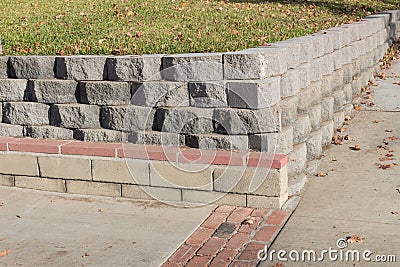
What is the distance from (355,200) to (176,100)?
1873 mm

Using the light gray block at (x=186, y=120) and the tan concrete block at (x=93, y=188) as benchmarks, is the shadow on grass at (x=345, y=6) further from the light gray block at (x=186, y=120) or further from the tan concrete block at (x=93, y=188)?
the tan concrete block at (x=93, y=188)

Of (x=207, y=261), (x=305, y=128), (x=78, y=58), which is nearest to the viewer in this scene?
(x=207, y=261)

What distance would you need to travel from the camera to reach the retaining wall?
6.06 meters

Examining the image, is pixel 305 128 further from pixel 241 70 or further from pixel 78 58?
pixel 78 58

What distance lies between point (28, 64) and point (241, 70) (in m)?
2.17

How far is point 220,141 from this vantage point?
6.18m

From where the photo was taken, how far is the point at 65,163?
6500mm

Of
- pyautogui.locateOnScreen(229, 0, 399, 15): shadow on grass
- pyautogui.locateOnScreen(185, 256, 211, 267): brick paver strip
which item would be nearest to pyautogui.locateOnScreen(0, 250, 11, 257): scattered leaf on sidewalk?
pyautogui.locateOnScreen(185, 256, 211, 267): brick paver strip

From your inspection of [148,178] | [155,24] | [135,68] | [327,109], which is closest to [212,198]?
[148,178]

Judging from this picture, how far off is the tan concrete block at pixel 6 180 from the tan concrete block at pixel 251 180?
6.94 ft

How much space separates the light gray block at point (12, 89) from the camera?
6770mm

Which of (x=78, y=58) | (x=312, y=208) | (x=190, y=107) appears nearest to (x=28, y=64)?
(x=78, y=58)

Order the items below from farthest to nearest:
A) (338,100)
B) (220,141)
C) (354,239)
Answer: (338,100), (220,141), (354,239)

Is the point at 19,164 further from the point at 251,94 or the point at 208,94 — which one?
the point at 251,94
